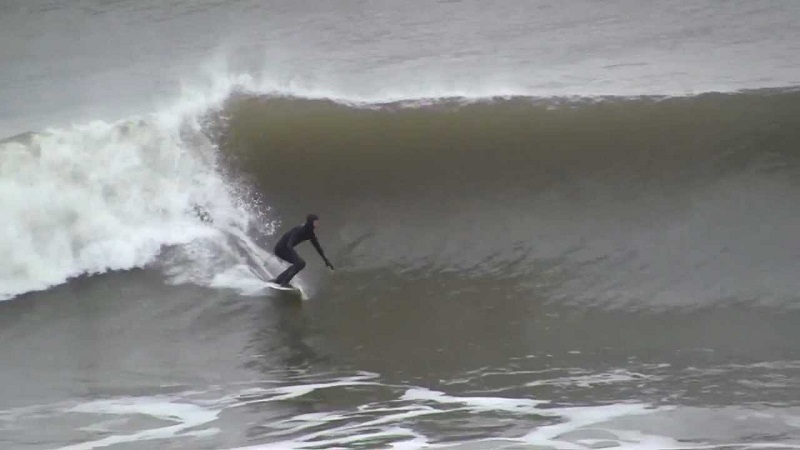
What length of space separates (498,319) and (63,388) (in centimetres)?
451

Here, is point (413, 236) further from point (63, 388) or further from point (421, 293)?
point (63, 388)

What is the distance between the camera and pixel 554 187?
12.6 m

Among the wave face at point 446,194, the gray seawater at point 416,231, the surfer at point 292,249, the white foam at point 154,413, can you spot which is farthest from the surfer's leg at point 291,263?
the white foam at point 154,413

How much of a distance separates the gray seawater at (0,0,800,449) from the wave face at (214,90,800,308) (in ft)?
0.13

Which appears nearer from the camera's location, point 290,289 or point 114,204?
point 290,289

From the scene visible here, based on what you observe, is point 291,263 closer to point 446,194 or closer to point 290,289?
point 290,289

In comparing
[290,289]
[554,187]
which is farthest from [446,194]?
[290,289]

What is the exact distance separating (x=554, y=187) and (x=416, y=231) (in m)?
1.99

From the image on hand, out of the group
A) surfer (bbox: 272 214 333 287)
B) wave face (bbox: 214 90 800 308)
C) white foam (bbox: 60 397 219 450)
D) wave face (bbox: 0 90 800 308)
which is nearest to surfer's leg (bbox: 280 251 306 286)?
surfer (bbox: 272 214 333 287)

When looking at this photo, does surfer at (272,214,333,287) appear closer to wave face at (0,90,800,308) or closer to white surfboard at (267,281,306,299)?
white surfboard at (267,281,306,299)

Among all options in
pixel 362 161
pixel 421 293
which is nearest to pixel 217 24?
pixel 362 161

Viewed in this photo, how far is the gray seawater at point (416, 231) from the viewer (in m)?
8.28

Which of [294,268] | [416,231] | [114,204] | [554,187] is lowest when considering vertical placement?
[294,268]

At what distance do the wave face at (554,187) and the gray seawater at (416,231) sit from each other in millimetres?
41
